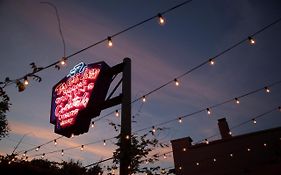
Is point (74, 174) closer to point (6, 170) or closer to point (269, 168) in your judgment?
point (6, 170)

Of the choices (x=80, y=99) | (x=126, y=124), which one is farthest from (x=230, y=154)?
(x=80, y=99)

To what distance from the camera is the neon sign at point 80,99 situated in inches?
360

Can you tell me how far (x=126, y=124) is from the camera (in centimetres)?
817

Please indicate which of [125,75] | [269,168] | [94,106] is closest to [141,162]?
[94,106]

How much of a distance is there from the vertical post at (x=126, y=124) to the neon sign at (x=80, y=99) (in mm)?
863

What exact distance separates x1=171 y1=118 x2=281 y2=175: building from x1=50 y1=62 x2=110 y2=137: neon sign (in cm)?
1354

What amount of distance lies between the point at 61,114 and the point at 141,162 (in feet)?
12.5

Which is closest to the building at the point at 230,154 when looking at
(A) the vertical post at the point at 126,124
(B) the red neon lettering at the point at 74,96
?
(B) the red neon lettering at the point at 74,96

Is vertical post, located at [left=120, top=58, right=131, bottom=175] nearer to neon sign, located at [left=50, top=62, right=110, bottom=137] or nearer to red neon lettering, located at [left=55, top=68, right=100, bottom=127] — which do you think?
neon sign, located at [left=50, top=62, right=110, bottom=137]

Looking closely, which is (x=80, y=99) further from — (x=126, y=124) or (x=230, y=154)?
(x=230, y=154)

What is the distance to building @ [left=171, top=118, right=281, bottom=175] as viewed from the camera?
20.2 m

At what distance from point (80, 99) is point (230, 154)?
1619cm

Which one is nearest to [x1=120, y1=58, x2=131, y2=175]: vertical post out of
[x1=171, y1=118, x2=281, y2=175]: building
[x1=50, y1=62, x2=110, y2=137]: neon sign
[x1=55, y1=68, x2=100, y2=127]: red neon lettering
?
[x1=50, y1=62, x2=110, y2=137]: neon sign

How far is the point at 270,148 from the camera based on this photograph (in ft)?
66.6
